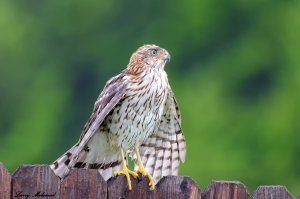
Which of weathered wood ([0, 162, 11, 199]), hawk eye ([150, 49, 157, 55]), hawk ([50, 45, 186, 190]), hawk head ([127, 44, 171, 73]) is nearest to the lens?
weathered wood ([0, 162, 11, 199])

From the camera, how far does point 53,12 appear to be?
40469mm

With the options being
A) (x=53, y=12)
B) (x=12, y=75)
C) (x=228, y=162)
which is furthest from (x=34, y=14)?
(x=228, y=162)

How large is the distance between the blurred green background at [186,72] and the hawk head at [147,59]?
15507 millimetres

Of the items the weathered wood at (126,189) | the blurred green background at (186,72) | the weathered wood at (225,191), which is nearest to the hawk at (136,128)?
the weathered wood at (126,189)

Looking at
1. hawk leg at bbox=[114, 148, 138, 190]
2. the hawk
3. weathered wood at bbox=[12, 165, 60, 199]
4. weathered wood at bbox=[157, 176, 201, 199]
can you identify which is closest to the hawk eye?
the hawk

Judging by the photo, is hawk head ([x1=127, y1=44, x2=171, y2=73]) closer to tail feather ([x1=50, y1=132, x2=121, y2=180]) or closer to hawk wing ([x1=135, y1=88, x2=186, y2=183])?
hawk wing ([x1=135, y1=88, x2=186, y2=183])

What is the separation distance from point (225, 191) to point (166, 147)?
2020 millimetres

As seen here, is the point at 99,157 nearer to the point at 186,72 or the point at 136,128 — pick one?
the point at 136,128

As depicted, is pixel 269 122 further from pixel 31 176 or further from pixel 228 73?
pixel 31 176

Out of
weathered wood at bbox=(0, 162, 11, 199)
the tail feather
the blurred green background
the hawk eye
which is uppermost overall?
the blurred green background

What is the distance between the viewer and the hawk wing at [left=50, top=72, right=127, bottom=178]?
8734 mm

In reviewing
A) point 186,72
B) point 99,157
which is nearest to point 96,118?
point 99,157

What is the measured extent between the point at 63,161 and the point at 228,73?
88.8ft

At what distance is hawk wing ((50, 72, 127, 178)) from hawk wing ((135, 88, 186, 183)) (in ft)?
1.13
